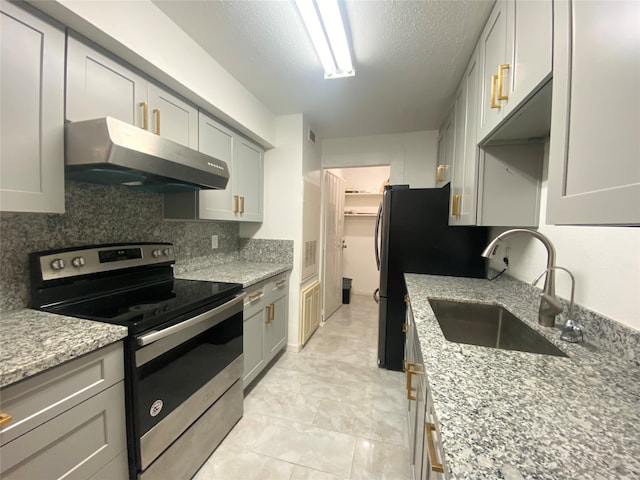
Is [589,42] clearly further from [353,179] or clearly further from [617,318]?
[353,179]

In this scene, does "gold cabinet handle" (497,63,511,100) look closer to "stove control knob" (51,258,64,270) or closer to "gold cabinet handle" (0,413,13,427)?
"gold cabinet handle" (0,413,13,427)

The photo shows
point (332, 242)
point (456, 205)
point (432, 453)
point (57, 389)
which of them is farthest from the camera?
point (332, 242)

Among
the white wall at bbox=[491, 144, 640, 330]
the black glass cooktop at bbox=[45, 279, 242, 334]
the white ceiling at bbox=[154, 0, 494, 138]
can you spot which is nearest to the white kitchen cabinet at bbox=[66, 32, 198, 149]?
the white ceiling at bbox=[154, 0, 494, 138]

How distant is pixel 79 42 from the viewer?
3.58 feet

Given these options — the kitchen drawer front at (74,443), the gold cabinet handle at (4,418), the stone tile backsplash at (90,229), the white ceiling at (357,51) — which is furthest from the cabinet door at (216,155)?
the gold cabinet handle at (4,418)

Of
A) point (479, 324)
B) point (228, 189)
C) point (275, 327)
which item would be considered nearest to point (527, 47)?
point (479, 324)

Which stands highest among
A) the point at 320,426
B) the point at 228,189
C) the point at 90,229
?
the point at 228,189

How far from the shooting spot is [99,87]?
117 cm

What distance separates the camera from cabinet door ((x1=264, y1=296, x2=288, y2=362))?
2.20 metres

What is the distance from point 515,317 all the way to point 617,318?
36 centimetres

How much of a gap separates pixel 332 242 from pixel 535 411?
10.3 feet

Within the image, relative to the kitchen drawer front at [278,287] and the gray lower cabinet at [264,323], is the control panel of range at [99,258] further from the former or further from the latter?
the kitchen drawer front at [278,287]

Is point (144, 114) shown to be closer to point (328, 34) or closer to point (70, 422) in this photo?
point (328, 34)

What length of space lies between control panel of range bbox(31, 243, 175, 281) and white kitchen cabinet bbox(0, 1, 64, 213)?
32cm
